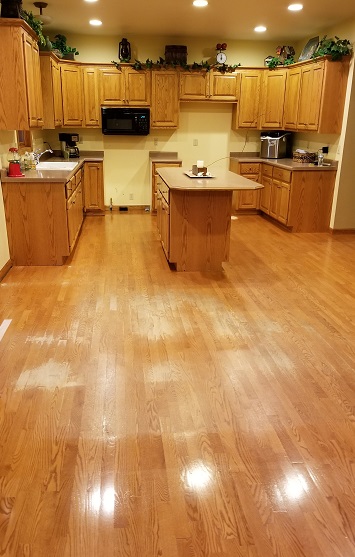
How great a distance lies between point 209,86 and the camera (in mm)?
6840

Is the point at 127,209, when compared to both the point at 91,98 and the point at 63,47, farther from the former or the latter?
the point at 63,47

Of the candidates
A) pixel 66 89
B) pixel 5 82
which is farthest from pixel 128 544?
pixel 66 89

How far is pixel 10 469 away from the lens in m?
1.91

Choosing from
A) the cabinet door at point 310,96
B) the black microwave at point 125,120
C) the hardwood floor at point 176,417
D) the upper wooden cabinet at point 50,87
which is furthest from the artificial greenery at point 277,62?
the hardwood floor at point 176,417

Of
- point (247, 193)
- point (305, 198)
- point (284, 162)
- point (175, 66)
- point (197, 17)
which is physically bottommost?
point (247, 193)

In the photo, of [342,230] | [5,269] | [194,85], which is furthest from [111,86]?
[342,230]

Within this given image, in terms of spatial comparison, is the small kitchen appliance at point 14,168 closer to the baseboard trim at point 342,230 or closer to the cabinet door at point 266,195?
the cabinet door at point 266,195

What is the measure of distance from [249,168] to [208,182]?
2977 mm

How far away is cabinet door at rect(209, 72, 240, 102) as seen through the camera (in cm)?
684

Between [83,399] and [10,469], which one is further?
[83,399]

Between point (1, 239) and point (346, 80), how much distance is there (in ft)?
15.1

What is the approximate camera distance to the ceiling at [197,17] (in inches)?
195

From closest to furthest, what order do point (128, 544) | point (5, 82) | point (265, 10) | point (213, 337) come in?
point (128, 544), point (213, 337), point (5, 82), point (265, 10)

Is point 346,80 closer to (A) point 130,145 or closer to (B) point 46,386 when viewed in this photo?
(A) point 130,145
